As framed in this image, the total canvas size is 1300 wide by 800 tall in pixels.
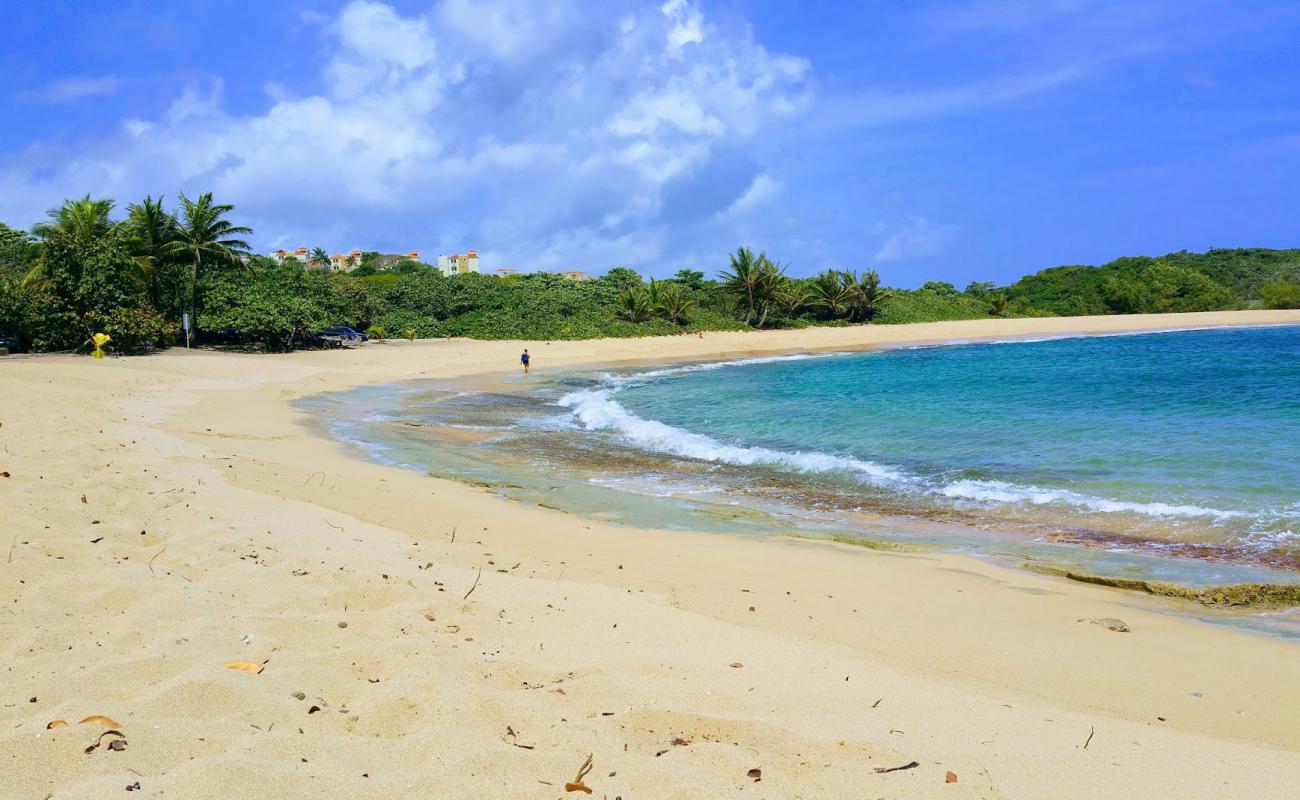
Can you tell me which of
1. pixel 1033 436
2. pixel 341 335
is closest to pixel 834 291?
pixel 341 335

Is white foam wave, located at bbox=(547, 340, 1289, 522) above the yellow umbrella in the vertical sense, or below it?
below

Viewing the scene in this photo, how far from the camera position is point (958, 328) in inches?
2132

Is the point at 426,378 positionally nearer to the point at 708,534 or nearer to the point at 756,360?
the point at 756,360

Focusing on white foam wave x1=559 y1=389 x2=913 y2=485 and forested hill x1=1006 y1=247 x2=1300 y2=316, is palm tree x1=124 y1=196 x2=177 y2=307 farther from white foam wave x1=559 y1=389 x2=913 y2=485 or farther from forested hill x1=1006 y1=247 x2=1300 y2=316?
forested hill x1=1006 y1=247 x2=1300 y2=316

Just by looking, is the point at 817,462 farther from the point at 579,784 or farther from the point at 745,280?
the point at 745,280

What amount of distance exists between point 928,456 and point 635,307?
36.9m

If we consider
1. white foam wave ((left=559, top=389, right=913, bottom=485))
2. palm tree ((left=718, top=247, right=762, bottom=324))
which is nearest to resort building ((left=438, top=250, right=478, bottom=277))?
palm tree ((left=718, top=247, right=762, bottom=324))

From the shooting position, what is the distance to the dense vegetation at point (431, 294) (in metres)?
29.9

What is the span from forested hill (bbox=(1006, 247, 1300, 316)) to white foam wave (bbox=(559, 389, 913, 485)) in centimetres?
5683

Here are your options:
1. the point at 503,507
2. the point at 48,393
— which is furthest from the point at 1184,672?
the point at 48,393

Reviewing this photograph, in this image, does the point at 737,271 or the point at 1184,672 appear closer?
the point at 1184,672

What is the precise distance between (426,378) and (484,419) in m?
12.2

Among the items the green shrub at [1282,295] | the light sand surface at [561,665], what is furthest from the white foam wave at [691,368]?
the green shrub at [1282,295]

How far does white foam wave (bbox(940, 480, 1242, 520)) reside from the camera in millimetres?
9219
